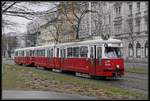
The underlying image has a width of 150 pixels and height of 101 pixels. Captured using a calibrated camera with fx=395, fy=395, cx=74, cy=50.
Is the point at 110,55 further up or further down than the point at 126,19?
further down

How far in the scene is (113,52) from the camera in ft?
93.7

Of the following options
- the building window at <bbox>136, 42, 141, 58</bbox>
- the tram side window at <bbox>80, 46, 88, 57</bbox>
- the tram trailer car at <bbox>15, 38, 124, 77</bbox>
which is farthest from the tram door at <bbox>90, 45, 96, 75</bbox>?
the building window at <bbox>136, 42, 141, 58</bbox>

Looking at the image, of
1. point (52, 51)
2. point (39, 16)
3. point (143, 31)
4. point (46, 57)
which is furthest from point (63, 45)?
point (143, 31)

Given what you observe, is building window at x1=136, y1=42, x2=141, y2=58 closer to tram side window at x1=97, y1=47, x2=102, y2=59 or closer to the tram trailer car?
the tram trailer car

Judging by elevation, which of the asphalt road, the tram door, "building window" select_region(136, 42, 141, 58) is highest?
"building window" select_region(136, 42, 141, 58)

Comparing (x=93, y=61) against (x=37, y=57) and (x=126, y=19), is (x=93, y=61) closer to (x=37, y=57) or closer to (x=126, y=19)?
(x=37, y=57)

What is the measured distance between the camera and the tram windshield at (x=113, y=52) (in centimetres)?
2830

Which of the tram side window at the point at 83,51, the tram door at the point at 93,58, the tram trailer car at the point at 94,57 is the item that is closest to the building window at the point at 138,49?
the tram trailer car at the point at 94,57

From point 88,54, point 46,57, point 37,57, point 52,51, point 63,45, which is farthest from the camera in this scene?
point 37,57

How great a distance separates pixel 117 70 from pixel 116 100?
47.0ft

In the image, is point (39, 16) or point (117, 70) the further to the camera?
point (117, 70)

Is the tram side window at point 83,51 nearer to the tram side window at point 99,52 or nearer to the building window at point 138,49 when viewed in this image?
the tram side window at point 99,52

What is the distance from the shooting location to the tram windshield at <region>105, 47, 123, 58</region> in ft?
92.8

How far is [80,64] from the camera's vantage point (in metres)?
31.7
